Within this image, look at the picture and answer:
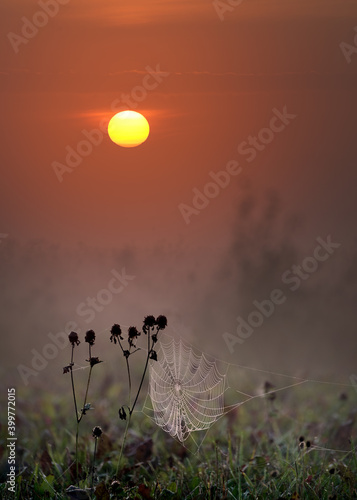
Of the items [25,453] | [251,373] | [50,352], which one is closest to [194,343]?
[251,373]

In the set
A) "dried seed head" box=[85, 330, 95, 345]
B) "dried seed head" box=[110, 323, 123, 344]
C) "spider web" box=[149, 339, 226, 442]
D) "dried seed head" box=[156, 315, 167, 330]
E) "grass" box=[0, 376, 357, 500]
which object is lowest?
"grass" box=[0, 376, 357, 500]

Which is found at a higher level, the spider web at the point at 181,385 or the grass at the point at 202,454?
the spider web at the point at 181,385

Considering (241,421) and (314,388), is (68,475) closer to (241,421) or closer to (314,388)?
(241,421)

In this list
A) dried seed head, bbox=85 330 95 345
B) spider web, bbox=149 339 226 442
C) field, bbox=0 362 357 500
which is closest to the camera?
dried seed head, bbox=85 330 95 345

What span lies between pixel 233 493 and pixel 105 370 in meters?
4.00

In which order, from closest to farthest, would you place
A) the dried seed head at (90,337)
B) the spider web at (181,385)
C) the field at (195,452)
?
the dried seed head at (90,337)
the field at (195,452)
the spider web at (181,385)

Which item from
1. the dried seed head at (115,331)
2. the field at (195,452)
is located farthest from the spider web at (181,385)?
the dried seed head at (115,331)

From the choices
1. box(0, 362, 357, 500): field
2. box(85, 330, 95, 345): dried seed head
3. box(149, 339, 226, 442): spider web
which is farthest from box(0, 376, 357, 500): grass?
box(85, 330, 95, 345): dried seed head

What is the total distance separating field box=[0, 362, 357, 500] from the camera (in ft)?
12.8

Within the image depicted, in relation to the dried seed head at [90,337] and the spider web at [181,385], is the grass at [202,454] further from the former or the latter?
the dried seed head at [90,337]

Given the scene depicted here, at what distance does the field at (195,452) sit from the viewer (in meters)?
3.90

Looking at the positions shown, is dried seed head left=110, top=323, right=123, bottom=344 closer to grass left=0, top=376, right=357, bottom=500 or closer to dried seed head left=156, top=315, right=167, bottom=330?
dried seed head left=156, top=315, right=167, bottom=330

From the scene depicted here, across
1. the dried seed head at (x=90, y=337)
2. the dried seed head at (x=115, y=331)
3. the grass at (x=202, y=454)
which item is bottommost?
the grass at (x=202, y=454)

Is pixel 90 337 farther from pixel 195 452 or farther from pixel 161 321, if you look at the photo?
pixel 195 452
